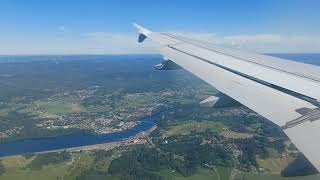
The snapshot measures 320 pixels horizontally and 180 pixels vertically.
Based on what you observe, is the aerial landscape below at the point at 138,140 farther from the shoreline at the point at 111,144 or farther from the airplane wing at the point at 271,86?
the airplane wing at the point at 271,86

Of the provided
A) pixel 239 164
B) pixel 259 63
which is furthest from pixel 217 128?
pixel 259 63

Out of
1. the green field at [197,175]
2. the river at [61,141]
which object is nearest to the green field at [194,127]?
the river at [61,141]

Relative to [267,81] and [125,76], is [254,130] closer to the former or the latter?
[267,81]

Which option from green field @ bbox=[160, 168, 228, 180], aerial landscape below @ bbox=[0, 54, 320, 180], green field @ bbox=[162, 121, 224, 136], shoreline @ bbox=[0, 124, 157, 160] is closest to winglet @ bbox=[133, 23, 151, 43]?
aerial landscape below @ bbox=[0, 54, 320, 180]

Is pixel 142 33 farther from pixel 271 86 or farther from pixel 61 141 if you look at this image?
pixel 61 141

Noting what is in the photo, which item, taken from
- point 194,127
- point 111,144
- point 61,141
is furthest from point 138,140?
point 61,141

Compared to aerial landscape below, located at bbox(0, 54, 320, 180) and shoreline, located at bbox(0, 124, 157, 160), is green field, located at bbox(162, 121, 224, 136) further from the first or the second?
shoreline, located at bbox(0, 124, 157, 160)
